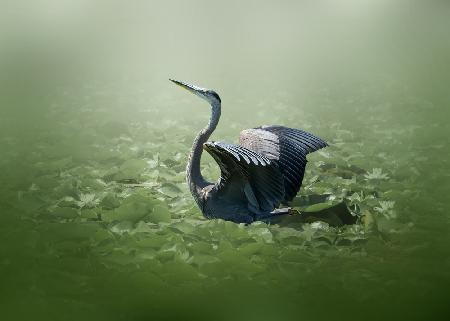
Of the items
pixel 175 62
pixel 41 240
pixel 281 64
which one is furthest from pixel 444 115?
pixel 41 240

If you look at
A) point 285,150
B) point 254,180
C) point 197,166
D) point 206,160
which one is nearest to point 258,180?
point 254,180

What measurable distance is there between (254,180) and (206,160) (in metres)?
0.83

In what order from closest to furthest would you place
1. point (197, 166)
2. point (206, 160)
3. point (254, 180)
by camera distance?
point (254, 180) < point (197, 166) < point (206, 160)

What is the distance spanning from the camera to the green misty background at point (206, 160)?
2.01m

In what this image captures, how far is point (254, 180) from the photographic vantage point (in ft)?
7.88

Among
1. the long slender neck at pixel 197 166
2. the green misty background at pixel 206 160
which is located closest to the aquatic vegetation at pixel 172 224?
the green misty background at pixel 206 160

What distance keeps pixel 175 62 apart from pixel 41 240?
3.17 m

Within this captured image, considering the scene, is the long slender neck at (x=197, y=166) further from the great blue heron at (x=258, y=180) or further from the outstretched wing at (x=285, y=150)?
the outstretched wing at (x=285, y=150)

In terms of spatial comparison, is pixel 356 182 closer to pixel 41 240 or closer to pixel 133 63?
pixel 41 240

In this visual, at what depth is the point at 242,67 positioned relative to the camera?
5352mm

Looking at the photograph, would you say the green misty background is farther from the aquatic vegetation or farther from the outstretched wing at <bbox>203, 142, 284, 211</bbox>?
the outstretched wing at <bbox>203, 142, 284, 211</bbox>

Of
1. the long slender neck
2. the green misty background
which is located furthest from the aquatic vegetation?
the long slender neck

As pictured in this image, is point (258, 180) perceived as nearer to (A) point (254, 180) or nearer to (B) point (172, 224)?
(A) point (254, 180)

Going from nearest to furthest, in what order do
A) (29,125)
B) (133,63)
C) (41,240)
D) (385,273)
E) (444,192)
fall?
1. (385,273)
2. (41,240)
3. (444,192)
4. (29,125)
5. (133,63)
